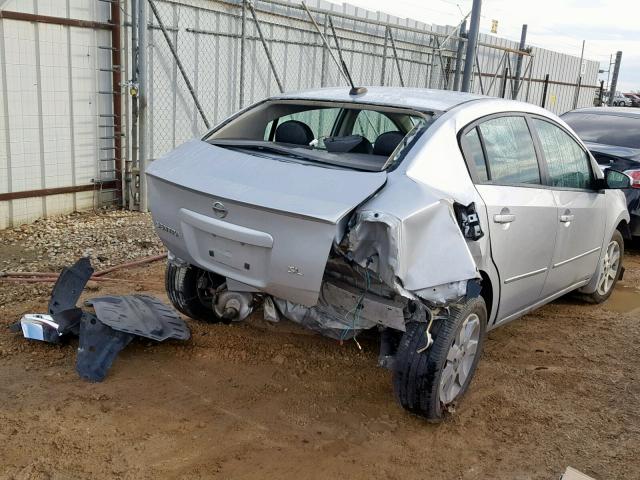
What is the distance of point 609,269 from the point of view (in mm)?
5836

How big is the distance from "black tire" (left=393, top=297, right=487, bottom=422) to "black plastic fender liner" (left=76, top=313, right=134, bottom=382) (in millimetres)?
1737

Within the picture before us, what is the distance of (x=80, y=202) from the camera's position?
25.3 feet

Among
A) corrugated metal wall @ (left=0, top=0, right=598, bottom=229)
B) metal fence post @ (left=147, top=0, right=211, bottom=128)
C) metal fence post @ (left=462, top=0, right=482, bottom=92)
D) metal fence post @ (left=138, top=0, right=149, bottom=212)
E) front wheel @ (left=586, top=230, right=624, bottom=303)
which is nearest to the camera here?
front wheel @ (left=586, top=230, right=624, bottom=303)

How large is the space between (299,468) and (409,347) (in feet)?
2.70

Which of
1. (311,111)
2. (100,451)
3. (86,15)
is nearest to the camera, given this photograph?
(100,451)

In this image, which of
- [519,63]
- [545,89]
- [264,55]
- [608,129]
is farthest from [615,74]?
[264,55]

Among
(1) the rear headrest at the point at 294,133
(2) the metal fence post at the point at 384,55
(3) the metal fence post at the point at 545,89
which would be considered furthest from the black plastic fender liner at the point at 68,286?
(3) the metal fence post at the point at 545,89

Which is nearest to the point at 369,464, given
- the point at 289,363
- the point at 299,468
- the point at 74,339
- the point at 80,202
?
the point at 299,468

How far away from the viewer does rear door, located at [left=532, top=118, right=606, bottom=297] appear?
4.52m

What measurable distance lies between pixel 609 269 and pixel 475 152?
2.79 m

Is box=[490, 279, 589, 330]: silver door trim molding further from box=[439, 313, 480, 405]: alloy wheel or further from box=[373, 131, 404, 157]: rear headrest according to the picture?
box=[373, 131, 404, 157]: rear headrest

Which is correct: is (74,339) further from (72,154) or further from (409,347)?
(72,154)

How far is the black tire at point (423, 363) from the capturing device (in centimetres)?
334

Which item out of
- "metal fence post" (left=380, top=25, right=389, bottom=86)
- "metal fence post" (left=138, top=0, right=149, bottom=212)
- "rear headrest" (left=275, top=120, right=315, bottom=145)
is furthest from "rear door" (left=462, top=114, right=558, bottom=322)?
"metal fence post" (left=380, top=25, right=389, bottom=86)
